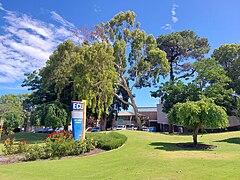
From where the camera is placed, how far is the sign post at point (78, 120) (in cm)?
1493

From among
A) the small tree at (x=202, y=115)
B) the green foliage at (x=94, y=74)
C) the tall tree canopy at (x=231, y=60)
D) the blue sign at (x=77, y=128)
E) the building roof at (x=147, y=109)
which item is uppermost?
the tall tree canopy at (x=231, y=60)

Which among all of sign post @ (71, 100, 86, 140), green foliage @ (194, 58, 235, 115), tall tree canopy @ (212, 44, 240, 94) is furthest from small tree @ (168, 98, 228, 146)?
tall tree canopy @ (212, 44, 240, 94)

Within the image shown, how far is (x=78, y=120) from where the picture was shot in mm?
15398

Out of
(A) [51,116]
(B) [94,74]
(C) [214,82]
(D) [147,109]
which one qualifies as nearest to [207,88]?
(C) [214,82]

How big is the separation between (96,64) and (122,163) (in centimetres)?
1553

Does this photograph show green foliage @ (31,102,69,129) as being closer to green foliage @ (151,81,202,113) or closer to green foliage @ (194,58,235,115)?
green foliage @ (151,81,202,113)

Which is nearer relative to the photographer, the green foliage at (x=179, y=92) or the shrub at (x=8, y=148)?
the shrub at (x=8, y=148)

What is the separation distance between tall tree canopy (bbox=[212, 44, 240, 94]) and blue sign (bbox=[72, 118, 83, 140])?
26410 millimetres

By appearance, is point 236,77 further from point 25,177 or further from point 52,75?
point 25,177

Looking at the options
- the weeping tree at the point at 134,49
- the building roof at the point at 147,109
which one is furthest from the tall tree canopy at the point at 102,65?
the building roof at the point at 147,109

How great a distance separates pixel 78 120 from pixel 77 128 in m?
0.59

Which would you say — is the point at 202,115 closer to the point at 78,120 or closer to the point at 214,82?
the point at 78,120

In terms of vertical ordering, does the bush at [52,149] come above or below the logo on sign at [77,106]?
below

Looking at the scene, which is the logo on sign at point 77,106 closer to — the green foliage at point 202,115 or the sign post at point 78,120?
the sign post at point 78,120
